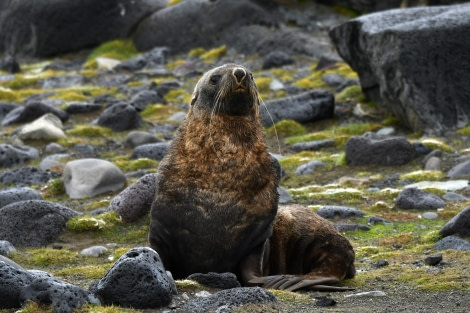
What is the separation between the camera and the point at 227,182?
9.57m

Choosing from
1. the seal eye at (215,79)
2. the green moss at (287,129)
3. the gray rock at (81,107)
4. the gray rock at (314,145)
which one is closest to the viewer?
the seal eye at (215,79)

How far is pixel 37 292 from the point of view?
736 centimetres

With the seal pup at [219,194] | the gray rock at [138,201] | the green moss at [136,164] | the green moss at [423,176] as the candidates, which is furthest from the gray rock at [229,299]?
the green moss at [136,164]

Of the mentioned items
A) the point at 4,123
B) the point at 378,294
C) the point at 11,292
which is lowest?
the point at 4,123

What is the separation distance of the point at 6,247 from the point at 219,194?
441 cm

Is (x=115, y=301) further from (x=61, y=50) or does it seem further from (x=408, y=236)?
(x=61, y=50)

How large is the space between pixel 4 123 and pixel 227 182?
62.3 feet

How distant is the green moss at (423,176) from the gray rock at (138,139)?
7511 millimetres

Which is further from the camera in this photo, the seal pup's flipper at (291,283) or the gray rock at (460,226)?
the gray rock at (460,226)

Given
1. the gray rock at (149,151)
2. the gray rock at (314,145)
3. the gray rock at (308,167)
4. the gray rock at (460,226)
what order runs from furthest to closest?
the gray rock at (314,145) → the gray rock at (149,151) → the gray rock at (308,167) → the gray rock at (460,226)

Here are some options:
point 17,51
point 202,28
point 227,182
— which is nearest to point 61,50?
point 17,51

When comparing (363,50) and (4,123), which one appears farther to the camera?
(4,123)

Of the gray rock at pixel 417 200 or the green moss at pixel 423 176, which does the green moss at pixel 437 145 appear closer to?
the green moss at pixel 423 176

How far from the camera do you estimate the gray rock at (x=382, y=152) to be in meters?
20.3
